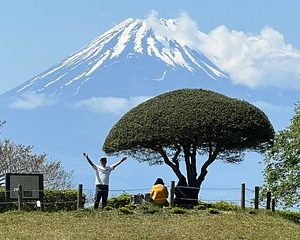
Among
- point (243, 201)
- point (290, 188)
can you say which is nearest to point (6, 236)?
point (243, 201)

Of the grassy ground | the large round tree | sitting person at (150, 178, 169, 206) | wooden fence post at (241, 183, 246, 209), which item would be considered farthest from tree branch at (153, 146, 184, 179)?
the grassy ground

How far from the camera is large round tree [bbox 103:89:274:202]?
100 ft

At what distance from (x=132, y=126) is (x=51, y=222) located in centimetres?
918

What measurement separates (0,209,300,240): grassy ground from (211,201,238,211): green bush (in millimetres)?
2589

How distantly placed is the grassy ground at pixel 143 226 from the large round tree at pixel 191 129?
4.92 m

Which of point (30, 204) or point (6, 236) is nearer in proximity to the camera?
point (6, 236)

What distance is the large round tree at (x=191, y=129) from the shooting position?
3055 centimetres

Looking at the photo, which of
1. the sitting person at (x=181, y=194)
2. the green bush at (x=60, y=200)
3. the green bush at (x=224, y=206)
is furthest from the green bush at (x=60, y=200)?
the green bush at (x=224, y=206)

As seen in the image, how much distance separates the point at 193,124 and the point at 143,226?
8.88m

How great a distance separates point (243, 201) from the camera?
28.5 metres

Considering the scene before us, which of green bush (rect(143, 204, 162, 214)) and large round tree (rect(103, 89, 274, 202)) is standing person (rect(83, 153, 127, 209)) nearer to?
green bush (rect(143, 204, 162, 214))

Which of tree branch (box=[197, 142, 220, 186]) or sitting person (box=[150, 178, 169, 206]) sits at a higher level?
tree branch (box=[197, 142, 220, 186])

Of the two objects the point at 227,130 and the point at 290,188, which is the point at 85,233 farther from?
the point at 290,188

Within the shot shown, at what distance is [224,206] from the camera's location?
29.7 metres
